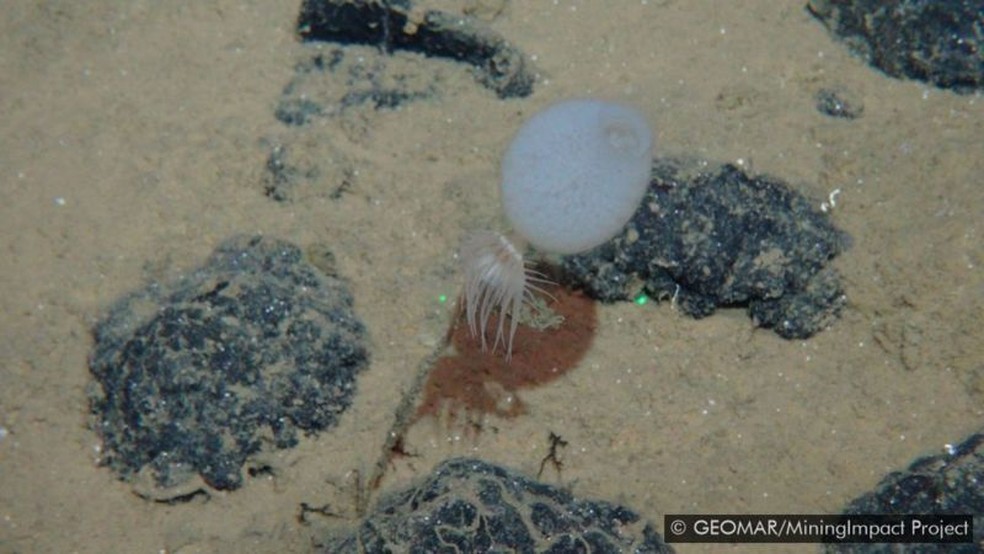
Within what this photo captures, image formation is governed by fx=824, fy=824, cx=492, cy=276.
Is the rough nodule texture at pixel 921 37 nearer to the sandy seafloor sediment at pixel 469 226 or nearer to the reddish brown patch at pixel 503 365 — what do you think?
the sandy seafloor sediment at pixel 469 226

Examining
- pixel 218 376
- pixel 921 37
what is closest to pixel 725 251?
pixel 921 37

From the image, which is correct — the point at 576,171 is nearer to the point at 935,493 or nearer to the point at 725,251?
Answer: the point at 725,251

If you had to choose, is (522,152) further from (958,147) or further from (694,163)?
(958,147)

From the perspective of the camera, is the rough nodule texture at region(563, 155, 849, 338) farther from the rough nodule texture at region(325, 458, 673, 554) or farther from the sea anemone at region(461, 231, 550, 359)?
the rough nodule texture at region(325, 458, 673, 554)

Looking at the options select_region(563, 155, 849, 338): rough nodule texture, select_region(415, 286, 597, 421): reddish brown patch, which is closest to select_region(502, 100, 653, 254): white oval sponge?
select_region(563, 155, 849, 338): rough nodule texture

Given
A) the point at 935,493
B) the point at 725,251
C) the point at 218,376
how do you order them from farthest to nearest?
the point at 725,251 < the point at 218,376 < the point at 935,493

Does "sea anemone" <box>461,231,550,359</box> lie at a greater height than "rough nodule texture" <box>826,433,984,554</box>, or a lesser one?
greater

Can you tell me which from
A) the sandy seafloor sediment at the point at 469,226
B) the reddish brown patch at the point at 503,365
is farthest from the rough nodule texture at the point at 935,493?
the reddish brown patch at the point at 503,365
